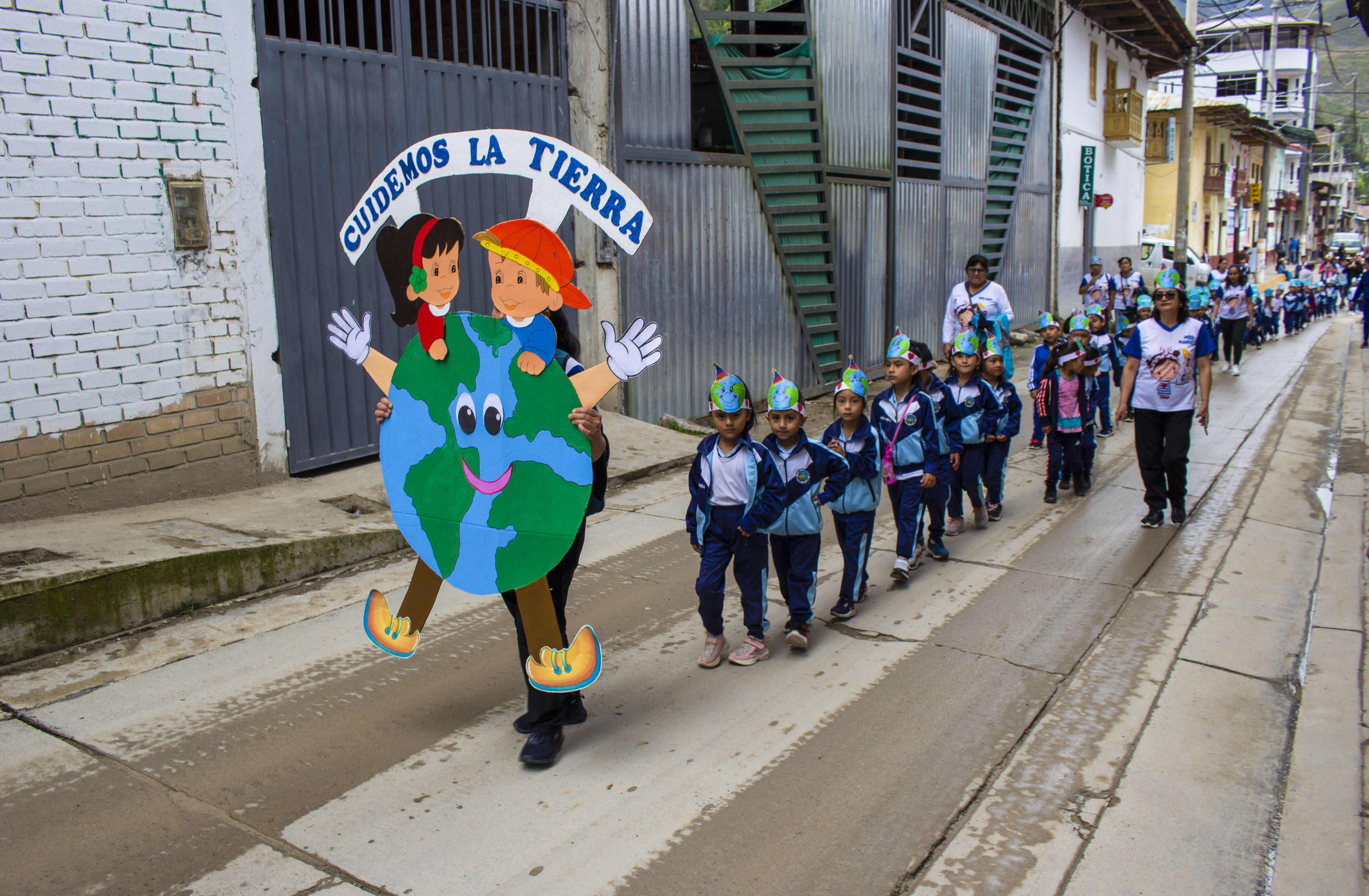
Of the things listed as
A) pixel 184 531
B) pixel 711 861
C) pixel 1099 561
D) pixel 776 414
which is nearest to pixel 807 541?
pixel 776 414

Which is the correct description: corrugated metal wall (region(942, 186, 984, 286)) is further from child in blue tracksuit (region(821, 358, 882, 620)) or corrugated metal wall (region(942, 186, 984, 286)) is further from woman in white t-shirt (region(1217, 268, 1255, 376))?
child in blue tracksuit (region(821, 358, 882, 620))

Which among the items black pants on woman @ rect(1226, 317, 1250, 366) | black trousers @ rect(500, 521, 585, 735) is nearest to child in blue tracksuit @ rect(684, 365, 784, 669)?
black trousers @ rect(500, 521, 585, 735)

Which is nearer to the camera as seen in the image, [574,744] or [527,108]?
[574,744]

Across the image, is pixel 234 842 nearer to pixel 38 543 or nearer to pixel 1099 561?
pixel 38 543

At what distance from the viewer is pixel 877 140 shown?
15.5 meters

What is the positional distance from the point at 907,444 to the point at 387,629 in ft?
11.7

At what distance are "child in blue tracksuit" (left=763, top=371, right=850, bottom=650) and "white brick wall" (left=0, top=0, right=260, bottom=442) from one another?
4.55 meters

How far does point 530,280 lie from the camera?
13.0 ft

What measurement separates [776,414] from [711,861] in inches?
92.0

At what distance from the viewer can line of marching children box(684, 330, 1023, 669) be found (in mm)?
5082

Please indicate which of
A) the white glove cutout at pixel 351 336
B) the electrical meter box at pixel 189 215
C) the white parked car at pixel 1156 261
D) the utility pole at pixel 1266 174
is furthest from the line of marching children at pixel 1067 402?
the utility pole at pixel 1266 174

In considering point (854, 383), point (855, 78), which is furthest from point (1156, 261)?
point (854, 383)

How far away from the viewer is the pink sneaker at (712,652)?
5.26 metres

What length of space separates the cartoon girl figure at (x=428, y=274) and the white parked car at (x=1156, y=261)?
3086 centimetres
